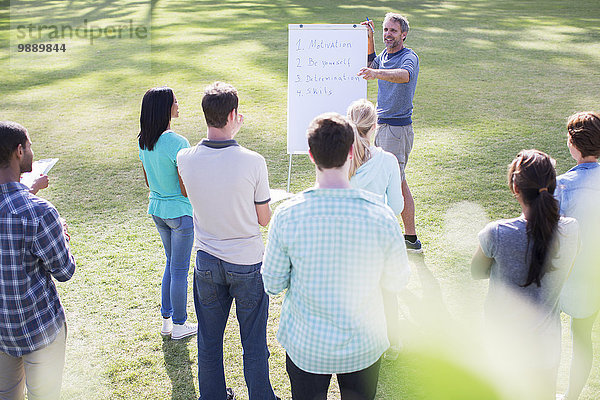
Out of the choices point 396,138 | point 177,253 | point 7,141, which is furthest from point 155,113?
point 396,138

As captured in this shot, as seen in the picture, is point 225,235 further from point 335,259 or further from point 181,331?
point 181,331

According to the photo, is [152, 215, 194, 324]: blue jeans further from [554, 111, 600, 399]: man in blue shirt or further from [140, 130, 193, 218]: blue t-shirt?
[554, 111, 600, 399]: man in blue shirt

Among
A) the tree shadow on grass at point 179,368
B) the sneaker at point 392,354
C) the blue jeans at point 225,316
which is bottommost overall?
the tree shadow on grass at point 179,368

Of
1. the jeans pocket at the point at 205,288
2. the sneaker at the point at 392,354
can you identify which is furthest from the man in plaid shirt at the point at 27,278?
the sneaker at the point at 392,354

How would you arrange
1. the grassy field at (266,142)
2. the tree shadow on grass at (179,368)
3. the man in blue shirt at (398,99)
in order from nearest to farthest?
1. the tree shadow on grass at (179,368)
2. the grassy field at (266,142)
3. the man in blue shirt at (398,99)

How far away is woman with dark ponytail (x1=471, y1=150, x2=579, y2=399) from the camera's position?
7.01 feet

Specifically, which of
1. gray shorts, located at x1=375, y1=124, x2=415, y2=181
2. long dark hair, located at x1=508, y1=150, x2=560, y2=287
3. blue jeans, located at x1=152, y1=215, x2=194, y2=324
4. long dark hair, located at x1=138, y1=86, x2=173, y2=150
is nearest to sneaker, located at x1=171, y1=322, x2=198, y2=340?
blue jeans, located at x1=152, y1=215, x2=194, y2=324

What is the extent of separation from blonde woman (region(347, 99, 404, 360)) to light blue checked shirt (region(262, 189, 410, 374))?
938mm

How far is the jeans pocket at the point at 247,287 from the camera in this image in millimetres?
2625

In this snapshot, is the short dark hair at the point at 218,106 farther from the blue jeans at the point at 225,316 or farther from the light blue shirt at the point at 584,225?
the light blue shirt at the point at 584,225

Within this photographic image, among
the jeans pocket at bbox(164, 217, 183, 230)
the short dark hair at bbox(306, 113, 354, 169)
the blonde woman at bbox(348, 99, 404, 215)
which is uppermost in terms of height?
the short dark hair at bbox(306, 113, 354, 169)

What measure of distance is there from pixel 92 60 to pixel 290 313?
1203 cm

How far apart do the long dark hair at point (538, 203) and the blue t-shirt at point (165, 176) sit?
182 cm

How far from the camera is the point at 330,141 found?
1930 mm
